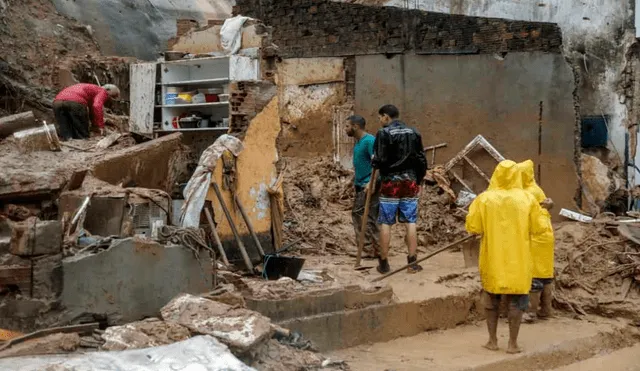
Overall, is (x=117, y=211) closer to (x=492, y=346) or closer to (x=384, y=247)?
(x=384, y=247)

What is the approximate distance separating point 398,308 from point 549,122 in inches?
226

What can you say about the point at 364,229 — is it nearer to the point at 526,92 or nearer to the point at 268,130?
the point at 268,130

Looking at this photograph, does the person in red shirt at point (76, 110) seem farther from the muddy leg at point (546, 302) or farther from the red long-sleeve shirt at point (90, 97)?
Result: the muddy leg at point (546, 302)

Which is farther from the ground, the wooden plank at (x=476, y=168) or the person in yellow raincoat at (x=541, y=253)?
the wooden plank at (x=476, y=168)

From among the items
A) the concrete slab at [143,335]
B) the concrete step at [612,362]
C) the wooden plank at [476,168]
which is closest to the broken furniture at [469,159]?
the wooden plank at [476,168]

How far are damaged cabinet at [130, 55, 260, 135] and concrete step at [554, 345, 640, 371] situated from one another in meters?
5.79

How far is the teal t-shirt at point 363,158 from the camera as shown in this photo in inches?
362

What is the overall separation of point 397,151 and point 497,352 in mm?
2482

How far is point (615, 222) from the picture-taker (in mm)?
9992

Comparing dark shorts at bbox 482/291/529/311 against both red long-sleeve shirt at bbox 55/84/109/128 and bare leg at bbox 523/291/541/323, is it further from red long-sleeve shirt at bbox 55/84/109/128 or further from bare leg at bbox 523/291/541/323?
red long-sleeve shirt at bbox 55/84/109/128

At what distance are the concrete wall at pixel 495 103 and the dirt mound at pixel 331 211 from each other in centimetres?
89

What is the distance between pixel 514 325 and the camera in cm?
672

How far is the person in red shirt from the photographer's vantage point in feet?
32.6

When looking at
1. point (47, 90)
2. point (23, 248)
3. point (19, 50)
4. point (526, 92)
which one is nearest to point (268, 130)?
point (23, 248)
